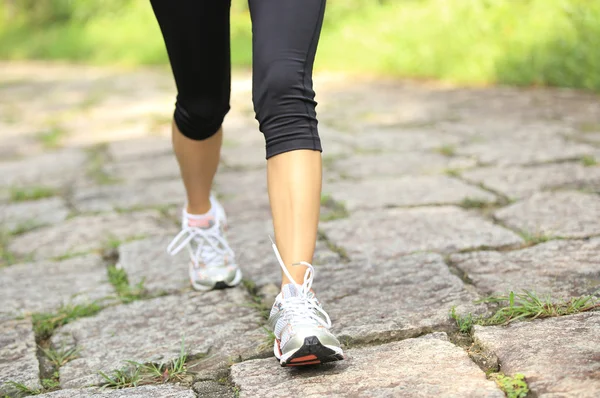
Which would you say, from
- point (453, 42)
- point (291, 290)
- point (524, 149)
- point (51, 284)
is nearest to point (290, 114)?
point (291, 290)

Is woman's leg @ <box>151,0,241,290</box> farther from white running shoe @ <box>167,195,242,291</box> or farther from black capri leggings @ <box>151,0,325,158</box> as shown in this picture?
black capri leggings @ <box>151,0,325,158</box>

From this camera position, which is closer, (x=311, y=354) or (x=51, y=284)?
(x=311, y=354)

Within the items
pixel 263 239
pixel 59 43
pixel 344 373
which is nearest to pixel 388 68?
pixel 263 239

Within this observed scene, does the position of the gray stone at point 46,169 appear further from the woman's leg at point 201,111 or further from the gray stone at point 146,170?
the woman's leg at point 201,111

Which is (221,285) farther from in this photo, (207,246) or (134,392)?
(134,392)

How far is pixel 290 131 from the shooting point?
5.33ft

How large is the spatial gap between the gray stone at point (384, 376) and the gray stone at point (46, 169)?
2473mm

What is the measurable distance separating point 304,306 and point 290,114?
392 millimetres

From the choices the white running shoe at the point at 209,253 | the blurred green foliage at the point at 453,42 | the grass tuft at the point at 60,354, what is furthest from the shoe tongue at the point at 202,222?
the blurred green foliage at the point at 453,42

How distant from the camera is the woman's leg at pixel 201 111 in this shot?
73.9 inches

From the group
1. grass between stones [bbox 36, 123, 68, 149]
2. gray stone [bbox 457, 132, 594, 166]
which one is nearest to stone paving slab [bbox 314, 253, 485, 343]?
gray stone [bbox 457, 132, 594, 166]

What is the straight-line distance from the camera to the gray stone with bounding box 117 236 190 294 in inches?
89.6

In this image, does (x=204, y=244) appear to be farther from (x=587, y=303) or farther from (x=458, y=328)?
(x=587, y=303)

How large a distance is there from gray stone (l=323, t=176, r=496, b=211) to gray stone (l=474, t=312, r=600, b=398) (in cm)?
122
